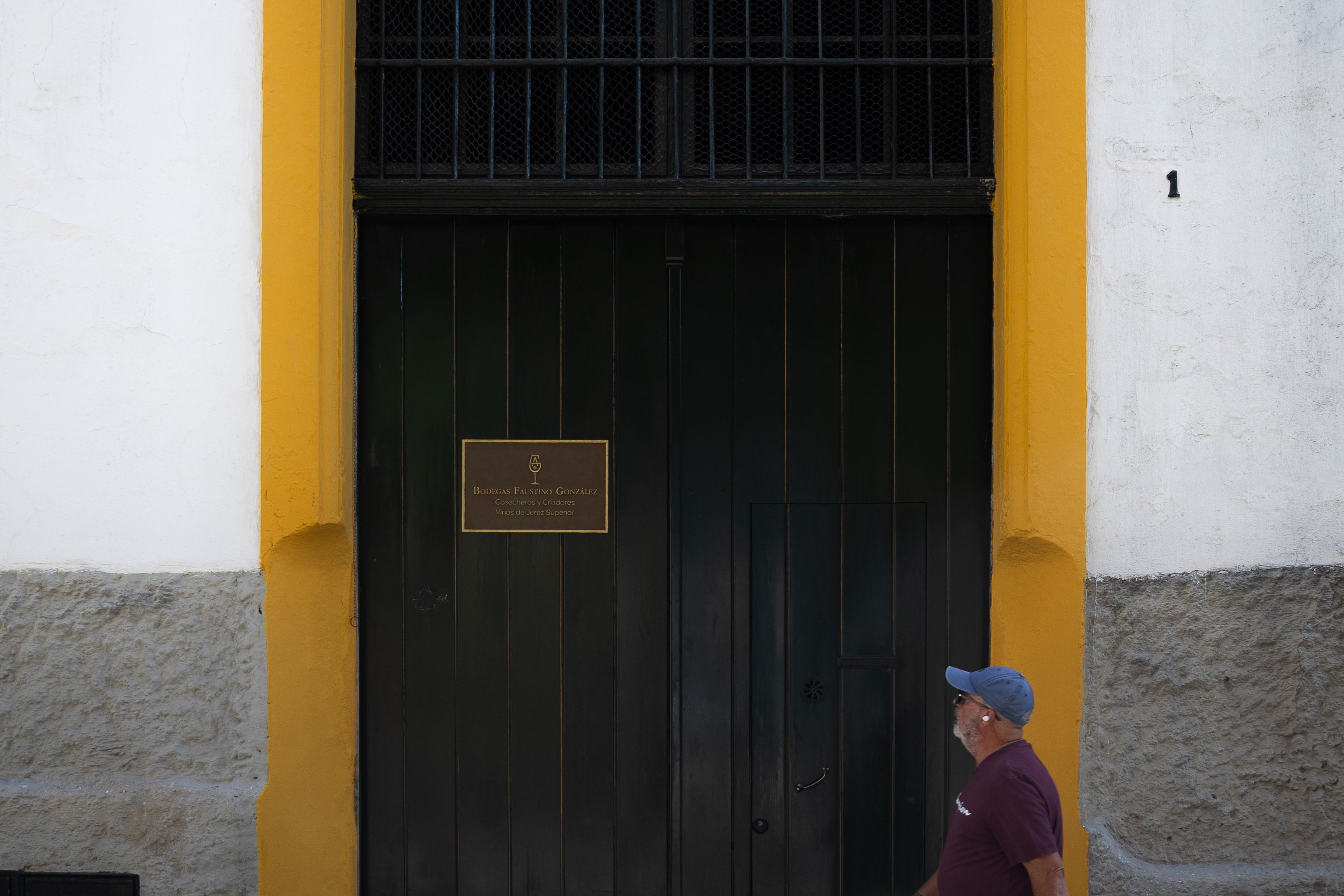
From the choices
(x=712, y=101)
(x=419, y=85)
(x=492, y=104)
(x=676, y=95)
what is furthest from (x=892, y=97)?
(x=419, y=85)

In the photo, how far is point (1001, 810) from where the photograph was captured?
82.1 inches

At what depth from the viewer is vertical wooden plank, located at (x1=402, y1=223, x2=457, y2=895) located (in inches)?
126

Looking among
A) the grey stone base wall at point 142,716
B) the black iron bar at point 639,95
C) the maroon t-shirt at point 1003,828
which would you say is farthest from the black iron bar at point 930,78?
the grey stone base wall at point 142,716

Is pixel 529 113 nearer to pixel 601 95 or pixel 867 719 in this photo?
pixel 601 95

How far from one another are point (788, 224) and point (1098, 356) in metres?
1.15

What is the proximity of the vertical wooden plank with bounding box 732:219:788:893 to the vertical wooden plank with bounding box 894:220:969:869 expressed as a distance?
438mm

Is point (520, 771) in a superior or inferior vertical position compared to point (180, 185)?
inferior

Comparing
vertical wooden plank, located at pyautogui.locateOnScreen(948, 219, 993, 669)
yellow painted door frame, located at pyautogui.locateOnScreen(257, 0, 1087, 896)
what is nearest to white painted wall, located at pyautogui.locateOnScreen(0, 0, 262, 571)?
yellow painted door frame, located at pyautogui.locateOnScreen(257, 0, 1087, 896)

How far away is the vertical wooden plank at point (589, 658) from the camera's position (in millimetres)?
3197

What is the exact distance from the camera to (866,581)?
319 cm

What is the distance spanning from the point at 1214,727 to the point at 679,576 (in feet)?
5.97

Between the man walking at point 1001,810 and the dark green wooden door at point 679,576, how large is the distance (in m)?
0.97

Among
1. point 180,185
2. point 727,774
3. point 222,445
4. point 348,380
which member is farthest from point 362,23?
point 727,774

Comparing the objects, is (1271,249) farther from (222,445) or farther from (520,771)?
(222,445)
